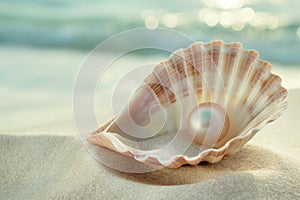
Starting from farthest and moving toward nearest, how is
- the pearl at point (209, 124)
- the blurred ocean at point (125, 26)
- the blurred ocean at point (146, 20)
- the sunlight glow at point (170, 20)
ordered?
the sunlight glow at point (170, 20) < the blurred ocean at point (146, 20) < the blurred ocean at point (125, 26) < the pearl at point (209, 124)

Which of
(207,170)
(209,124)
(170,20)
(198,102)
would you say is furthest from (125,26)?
(207,170)

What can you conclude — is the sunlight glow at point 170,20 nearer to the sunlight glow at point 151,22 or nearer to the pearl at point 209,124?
the sunlight glow at point 151,22

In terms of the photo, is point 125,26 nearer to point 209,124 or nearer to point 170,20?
point 170,20

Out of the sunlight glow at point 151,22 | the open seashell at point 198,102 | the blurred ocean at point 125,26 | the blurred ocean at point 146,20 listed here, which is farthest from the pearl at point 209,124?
the sunlight glow at point 151,22

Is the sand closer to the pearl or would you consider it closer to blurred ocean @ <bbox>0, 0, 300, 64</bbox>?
the pearl

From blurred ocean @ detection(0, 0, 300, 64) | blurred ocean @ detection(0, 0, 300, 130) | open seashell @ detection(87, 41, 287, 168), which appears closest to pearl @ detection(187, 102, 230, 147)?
open seashell @ detection(87, 41, 287, 168)

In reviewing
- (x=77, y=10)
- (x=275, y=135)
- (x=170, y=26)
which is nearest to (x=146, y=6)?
(x=170, y=26)
